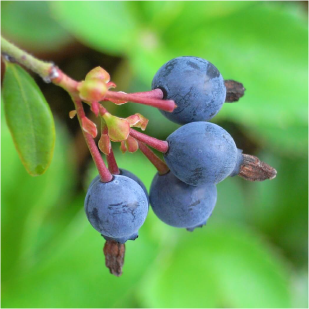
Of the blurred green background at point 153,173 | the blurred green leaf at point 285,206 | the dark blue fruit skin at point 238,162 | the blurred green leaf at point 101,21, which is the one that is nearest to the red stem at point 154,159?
the dark blue fruit skin at point 238,162

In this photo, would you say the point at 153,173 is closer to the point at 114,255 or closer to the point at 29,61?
the point at 114,255

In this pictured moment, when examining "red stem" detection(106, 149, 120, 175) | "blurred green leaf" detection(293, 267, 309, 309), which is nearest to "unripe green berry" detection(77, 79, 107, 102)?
"red stem" detection(106, 149, 120, 175)

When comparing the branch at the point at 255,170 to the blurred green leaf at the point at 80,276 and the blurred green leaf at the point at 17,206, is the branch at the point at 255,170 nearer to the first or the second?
the blurred green leaf at the point at 80,276

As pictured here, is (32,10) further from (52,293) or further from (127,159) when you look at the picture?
(52,293)

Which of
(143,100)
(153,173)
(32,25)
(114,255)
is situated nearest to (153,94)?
(143,100)

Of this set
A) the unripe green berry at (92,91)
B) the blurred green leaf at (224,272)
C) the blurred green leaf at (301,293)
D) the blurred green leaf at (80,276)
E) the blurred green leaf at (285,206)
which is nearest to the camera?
the unripe green berry at (92,91)

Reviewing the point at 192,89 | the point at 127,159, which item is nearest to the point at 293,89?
the point at 127,159
